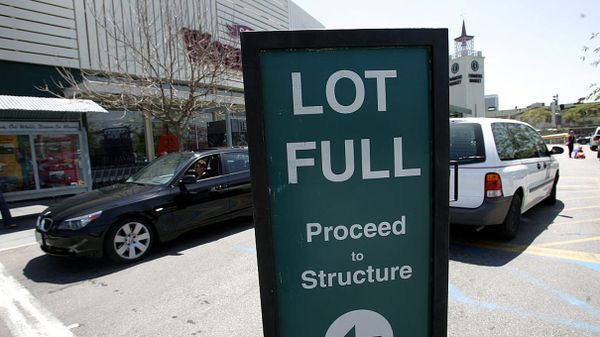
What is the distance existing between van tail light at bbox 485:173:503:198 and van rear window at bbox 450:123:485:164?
0.24 meters

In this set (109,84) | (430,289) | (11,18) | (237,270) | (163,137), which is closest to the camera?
(430,289)

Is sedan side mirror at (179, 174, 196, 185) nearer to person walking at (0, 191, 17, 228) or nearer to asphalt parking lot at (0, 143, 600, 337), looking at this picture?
asphalt parking lot at (0, 143, 600, 337)

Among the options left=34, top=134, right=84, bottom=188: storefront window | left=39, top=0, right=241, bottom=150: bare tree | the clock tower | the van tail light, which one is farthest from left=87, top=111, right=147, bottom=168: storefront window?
the clock tower

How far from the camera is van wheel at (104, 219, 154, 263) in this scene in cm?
496

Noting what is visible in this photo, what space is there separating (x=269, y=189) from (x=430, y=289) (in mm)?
865

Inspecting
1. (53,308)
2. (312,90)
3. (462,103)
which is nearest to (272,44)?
(312,90)

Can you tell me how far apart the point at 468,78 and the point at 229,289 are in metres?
69.6

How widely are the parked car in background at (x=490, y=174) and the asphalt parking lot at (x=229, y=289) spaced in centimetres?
49

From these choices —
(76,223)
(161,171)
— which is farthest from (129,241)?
(161,171)

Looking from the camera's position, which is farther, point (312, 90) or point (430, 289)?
point (430, 289)

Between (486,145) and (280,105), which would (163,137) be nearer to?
(486,145)

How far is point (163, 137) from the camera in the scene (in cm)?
1522

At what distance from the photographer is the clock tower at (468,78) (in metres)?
64.0

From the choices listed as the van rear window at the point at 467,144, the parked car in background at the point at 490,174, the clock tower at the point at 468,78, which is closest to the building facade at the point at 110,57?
the van rear window at the point at 467,144
